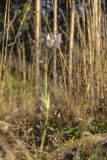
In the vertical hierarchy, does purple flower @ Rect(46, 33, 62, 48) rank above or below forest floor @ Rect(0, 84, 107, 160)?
above

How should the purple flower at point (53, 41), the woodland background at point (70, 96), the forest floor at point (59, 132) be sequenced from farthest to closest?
1. the purple flower at point (53, 41)
2. the woodland background at point (70, 96)
3. the forest floor at point (59, 132)

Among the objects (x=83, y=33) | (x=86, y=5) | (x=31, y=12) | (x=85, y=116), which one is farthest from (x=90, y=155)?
(x=31, y=12)

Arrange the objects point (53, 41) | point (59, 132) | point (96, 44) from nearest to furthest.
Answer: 1. point (59, 132)
2. point (53, 41)
3. point (96, 44)

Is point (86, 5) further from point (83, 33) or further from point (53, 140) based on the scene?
point (53, 140)

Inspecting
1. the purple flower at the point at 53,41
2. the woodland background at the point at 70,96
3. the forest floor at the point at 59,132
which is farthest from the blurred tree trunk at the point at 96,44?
the purple flower at the point at 53,41

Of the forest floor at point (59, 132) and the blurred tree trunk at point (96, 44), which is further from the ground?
the blurred tree trunk at point (96, 44)

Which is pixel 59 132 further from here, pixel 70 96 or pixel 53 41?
pixel 53 41

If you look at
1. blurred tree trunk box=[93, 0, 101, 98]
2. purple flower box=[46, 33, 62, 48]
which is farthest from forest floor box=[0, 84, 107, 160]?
purple flower box=[46, 33, 62, 48]

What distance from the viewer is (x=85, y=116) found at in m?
4.15

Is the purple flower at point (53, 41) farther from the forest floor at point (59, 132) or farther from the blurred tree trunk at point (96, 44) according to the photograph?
the forest floor at point (59, 132)

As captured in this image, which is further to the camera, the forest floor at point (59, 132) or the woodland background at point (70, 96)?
the woodland background at point (70, 96)

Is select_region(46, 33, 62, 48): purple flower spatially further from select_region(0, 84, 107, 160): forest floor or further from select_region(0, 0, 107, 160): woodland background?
select_region(0, 84, 107, 160): forest floor

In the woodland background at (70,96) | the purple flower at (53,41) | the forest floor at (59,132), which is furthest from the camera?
the purple flower at (53,41)

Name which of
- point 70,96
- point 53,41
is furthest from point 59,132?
point 53,41
